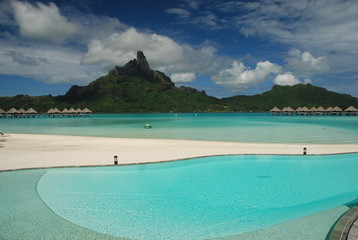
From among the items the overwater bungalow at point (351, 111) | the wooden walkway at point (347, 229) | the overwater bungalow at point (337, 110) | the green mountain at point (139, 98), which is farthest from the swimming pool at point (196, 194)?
the green mountain at point (139, 98)

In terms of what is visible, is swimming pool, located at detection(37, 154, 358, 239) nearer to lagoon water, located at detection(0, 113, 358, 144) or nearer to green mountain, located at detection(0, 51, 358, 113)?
lagoon water, located at detection(0, 113, 358, 144)

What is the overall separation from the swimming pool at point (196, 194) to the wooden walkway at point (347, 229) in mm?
1854

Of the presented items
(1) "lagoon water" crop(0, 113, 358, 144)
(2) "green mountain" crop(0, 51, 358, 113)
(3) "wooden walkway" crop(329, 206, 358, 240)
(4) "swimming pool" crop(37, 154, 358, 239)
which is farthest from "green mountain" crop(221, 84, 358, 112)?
(3) "wooden walkway" crop(329, 206, 358, 240)

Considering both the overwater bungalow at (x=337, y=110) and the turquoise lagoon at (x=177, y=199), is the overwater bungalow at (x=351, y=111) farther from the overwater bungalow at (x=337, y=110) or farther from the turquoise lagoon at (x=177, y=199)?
the turquoise lagoon at (x=177, y=199)

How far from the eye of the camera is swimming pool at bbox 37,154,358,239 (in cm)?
691

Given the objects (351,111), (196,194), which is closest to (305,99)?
(351,111)

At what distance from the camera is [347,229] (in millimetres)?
5086

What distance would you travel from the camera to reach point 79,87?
560 feet

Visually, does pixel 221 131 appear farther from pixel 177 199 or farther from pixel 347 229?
pixel 347 229

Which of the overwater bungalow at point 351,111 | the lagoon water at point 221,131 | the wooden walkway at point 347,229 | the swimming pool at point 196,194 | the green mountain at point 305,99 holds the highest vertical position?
the green mountain at point 305,99

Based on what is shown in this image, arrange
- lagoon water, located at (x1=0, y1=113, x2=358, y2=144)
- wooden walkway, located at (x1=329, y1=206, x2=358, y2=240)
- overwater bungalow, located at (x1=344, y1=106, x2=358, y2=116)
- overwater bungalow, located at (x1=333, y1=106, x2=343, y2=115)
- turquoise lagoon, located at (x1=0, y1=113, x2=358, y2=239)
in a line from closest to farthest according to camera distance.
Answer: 1. wooden walkway, located at (x1=329, y1=206, x2=358, y2=240)
2. turquoise lagoon, located at (x1=0, y1=113, x2=358, y2=239)
3. lagoon water, located at (x1=0, y1=113, x2=358, y2=144)
4. overwater bungalow, located at (x1=344, y1=106, x2=358, y2=116)
5. overwater bungalow, located at (x1=333, y1=106, x2=343, y2=115)

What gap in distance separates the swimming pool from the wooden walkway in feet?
6.08

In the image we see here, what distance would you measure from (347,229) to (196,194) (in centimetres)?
516

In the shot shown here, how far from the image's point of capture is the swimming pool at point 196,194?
22.7 feet
